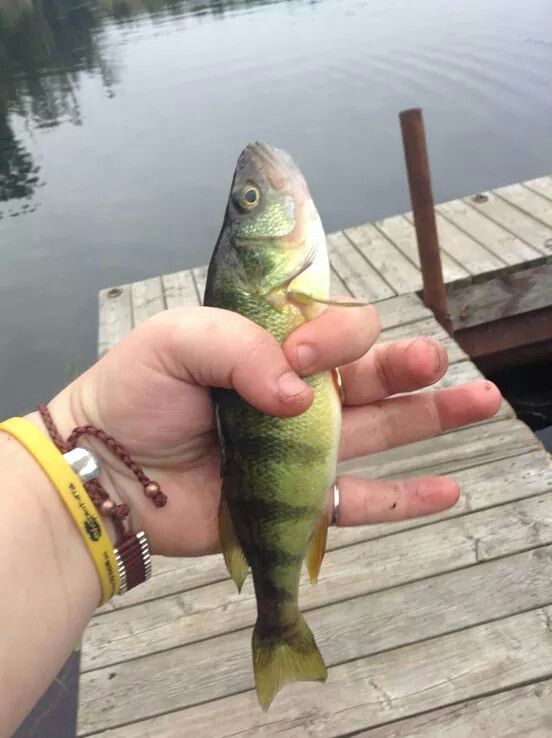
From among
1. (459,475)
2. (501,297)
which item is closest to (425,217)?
(501,297)

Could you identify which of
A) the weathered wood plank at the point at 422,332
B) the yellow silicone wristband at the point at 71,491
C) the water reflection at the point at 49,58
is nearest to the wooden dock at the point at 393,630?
the weathered wood plank at the point at 422,332

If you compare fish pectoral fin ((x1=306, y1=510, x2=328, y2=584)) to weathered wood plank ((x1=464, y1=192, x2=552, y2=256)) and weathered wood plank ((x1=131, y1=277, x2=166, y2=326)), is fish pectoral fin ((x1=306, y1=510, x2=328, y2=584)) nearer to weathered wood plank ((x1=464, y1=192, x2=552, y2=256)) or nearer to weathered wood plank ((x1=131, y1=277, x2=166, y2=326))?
weathered wood plank ((x1=131, y1=277, x2=166, y2=326))

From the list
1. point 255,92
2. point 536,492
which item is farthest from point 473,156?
point 536,492

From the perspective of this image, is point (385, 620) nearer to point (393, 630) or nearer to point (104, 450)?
point (393, 630)

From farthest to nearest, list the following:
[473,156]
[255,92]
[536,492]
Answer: [255,92], [473,156], [536,492]

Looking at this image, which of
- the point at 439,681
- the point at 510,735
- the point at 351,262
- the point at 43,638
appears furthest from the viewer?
the point at 351,262

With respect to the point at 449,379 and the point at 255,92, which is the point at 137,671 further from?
the point at 255,92

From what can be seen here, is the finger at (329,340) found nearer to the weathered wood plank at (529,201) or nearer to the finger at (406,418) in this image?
the finger at (406,418)
